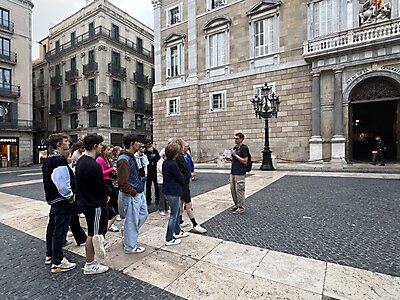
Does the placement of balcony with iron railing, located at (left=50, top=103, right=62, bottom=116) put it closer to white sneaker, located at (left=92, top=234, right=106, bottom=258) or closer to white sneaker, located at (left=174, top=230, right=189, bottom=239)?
white sneaker, located at (left=174, top=230, right=189, bottom=239)

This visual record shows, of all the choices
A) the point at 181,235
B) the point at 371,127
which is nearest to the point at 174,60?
the point at 371,127

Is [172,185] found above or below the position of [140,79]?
below

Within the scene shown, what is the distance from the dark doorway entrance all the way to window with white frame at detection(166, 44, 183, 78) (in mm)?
17086

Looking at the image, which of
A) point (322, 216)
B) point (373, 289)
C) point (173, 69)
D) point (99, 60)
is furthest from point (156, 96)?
point (373, 289)

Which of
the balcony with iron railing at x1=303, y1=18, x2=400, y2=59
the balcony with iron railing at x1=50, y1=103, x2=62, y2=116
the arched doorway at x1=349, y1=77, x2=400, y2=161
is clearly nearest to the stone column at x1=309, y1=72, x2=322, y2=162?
the balcony with iron railing at x1=303, y1=18, x2=400, y2=59

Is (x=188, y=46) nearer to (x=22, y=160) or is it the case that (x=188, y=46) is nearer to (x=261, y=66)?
(x=261, y=66)

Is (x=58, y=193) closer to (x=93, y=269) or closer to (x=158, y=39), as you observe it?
(x=93, y=269)

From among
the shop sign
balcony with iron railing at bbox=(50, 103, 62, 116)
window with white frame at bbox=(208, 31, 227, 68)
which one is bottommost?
the shop sign

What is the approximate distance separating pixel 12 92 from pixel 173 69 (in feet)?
63.6

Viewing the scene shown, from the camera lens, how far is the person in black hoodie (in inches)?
125

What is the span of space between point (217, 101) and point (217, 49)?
465 cm

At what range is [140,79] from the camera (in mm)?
35000

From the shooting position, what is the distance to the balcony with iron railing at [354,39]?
→ 1421 cm

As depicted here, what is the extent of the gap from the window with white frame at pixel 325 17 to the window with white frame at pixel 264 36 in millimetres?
3128
